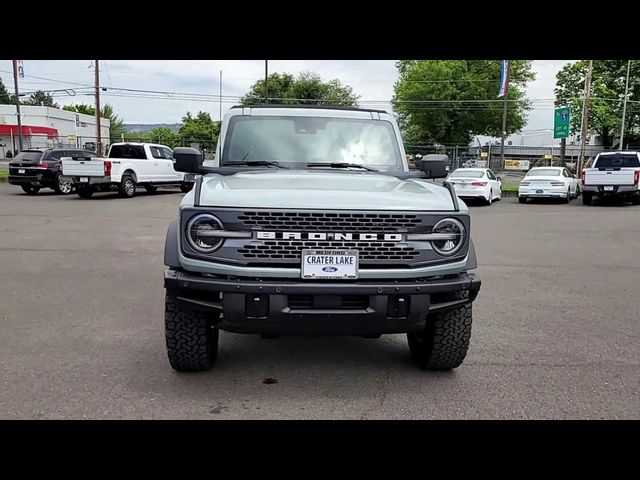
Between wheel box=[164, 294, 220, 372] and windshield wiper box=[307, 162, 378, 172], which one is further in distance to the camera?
windshield wiper box=[307, 162, 378, 172]

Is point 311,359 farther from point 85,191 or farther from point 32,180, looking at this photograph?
point 32,180

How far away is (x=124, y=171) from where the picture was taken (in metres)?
19.9

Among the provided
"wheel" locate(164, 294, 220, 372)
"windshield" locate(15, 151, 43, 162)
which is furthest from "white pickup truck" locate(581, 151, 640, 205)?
"windshield" locate(15, 151, 43, 162)

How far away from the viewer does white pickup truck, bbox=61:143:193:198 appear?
18781 millimetres

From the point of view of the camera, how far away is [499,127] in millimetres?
47750

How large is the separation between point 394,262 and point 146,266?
5.51 m

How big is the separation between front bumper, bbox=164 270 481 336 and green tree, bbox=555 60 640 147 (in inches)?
1944

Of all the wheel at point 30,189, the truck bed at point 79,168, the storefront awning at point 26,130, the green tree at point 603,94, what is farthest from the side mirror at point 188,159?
the storefront awning at point 26,130

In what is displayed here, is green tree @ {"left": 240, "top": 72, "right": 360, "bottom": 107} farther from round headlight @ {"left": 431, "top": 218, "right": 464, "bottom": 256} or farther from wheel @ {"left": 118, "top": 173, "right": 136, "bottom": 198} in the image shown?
round headlight @ {"left": 431, "top": 218, "right": 464, "bottom": 256}

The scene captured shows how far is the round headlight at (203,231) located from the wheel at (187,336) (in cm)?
46

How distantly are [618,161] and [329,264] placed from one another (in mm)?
19104

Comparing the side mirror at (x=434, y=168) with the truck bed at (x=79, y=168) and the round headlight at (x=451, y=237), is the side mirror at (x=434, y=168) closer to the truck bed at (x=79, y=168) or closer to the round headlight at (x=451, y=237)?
the round headlight at (x=451, y=237)

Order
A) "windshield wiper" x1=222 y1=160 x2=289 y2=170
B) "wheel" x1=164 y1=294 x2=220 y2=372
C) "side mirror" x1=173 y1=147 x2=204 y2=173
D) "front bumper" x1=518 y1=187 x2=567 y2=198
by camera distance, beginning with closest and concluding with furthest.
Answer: "wheel" x1=164 y1=294 x2=220 y2=372
"side mirror" x1=173 y1=147 x2=204 y2=173
"windshield wiper" x1=222 y1=160 x2=289 y2=170
"front bumper" x1=518 y1=187 x2=567 y2=198
